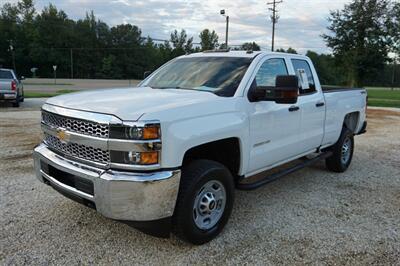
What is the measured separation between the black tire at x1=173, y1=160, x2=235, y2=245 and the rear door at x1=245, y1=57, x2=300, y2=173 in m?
0.59

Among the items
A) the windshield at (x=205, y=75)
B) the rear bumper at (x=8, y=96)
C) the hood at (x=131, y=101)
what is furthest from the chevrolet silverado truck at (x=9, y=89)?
the hood at (x=131, y=101)

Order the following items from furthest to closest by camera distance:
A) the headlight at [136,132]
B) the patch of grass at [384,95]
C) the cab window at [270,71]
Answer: the patch of grass at [384,95] → the cab window at [270,71] → the headlight at [136,132]

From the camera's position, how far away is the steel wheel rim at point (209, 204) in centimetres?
334

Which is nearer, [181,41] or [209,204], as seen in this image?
[209,204]

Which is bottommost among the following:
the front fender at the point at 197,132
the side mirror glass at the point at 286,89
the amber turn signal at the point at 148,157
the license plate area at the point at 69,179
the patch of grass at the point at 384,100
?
the patch of grass at the point at 384,100

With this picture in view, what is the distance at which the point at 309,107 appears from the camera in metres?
4.80

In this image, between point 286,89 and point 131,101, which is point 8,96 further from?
point 286,89

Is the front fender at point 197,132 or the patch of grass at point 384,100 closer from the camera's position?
the front fender at point 197,132

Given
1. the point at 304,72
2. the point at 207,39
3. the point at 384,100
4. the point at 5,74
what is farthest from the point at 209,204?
the point at 207,39

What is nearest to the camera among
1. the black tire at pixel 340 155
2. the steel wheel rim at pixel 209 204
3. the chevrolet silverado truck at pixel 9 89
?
the steel wheel rim at pixel 209 204

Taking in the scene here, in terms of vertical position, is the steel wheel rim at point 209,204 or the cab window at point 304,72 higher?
the cab window at point 304,72

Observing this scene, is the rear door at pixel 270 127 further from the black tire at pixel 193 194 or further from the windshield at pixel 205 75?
the black tire at pixel 193 194

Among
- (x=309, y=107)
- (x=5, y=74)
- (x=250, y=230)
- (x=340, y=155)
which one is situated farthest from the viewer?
(x=5, y=74)

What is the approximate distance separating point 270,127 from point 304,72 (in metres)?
1.45
